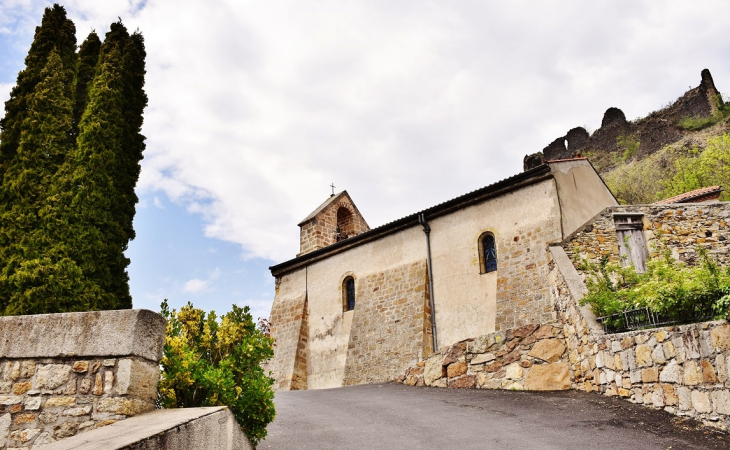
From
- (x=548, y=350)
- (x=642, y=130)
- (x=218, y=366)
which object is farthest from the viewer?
(x=642, y=130)

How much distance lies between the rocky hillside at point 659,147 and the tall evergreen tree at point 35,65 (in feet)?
86.4

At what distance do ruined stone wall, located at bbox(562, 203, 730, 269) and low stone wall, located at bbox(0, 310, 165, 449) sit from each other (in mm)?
9574

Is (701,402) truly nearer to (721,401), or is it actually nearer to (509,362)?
(721,401)

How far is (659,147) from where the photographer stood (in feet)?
127

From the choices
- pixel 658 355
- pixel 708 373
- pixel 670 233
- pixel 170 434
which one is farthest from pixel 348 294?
pixel 170 434

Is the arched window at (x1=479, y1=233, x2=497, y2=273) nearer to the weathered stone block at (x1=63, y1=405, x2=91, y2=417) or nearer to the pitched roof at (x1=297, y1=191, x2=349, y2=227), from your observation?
the pitched roof at (x1=297, y1=191, x2=349, y2=227)

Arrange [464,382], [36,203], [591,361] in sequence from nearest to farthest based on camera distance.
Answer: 1. [591,361]
2. [36,203]
3. [464,382]

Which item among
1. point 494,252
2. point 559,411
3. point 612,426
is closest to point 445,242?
point 494,252

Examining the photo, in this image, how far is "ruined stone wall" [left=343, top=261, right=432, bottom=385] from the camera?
1454cm

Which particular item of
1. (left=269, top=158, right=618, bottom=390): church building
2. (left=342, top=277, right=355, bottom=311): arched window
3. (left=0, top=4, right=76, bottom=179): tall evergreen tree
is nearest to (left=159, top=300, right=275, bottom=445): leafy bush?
(left=0, top=4, right=76, bottom=179): tall evergreen tree

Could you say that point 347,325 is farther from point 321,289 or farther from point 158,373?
point 158,373

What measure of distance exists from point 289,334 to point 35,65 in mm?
11017

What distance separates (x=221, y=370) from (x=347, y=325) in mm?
12060

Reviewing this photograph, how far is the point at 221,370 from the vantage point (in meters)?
5.02
